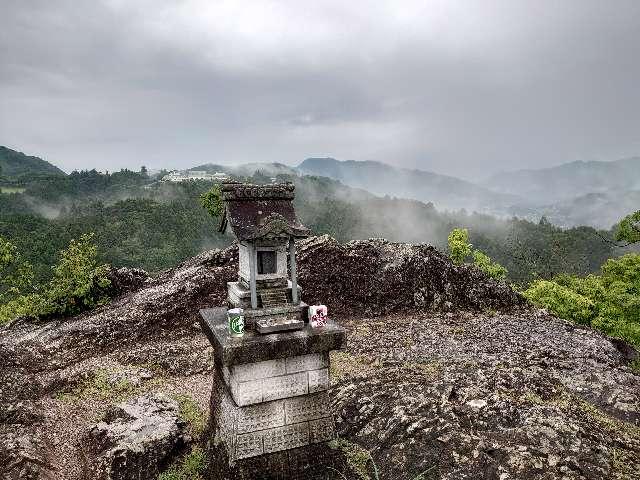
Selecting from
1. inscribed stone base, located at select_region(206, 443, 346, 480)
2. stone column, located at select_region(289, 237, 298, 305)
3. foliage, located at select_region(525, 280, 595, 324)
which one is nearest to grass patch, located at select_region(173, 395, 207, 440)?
inscribed stone base, located at select_region(206, 443, 346, 480)

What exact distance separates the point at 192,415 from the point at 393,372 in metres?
7.31

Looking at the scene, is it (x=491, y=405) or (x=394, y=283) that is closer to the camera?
(x=491, y=405)

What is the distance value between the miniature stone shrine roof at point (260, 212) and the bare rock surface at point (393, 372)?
636 centimetres

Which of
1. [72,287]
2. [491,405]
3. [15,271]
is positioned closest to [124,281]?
[72,287]

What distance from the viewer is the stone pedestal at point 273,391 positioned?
10.1 meters

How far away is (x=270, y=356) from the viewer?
33.0 feet

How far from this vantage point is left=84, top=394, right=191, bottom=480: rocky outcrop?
11.2 meters

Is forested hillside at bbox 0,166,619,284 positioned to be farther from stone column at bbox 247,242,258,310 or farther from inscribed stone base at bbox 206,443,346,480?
stone column at bbox 247,242,258,310

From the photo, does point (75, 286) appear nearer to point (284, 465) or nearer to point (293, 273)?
point (293, 273)

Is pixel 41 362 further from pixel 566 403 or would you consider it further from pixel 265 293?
pixel 566 403

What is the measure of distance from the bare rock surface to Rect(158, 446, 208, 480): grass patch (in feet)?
1.98

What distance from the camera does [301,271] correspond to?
2488 centimetres

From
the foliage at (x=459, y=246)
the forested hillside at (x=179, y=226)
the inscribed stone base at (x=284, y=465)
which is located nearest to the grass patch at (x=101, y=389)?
the inscribed stone base at (x=284, y=465)

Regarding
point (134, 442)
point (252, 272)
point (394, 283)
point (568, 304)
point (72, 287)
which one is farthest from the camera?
point (568, 304)
